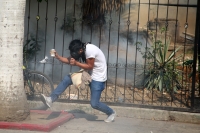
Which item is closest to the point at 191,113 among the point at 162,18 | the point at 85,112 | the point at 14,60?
the point at 85,112

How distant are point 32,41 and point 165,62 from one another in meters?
3.05

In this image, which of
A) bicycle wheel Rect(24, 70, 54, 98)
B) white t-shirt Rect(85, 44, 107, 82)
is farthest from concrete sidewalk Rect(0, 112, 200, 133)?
bicycle wheel Rect(24, 70, 54, 98)

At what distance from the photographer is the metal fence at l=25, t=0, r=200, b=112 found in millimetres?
9414

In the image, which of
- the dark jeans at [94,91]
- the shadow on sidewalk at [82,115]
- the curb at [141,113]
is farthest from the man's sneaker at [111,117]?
the curb at [141,113]

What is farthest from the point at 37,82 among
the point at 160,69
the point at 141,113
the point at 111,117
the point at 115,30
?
the point at 160,69

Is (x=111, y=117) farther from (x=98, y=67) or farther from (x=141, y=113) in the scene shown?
(x=98, y=67)

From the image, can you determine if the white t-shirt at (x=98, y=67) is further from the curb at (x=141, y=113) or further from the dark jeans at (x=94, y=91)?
the curb at (x=141, y=113)

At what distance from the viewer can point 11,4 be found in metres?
7.32

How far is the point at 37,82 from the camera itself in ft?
31.8

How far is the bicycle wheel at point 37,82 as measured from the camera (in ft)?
30.4

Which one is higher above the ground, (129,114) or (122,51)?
(122,51)

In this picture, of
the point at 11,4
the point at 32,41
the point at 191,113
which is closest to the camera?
the point at 11,4

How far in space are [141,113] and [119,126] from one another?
85cm

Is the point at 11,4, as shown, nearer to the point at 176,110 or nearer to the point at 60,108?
the point at 60,108
